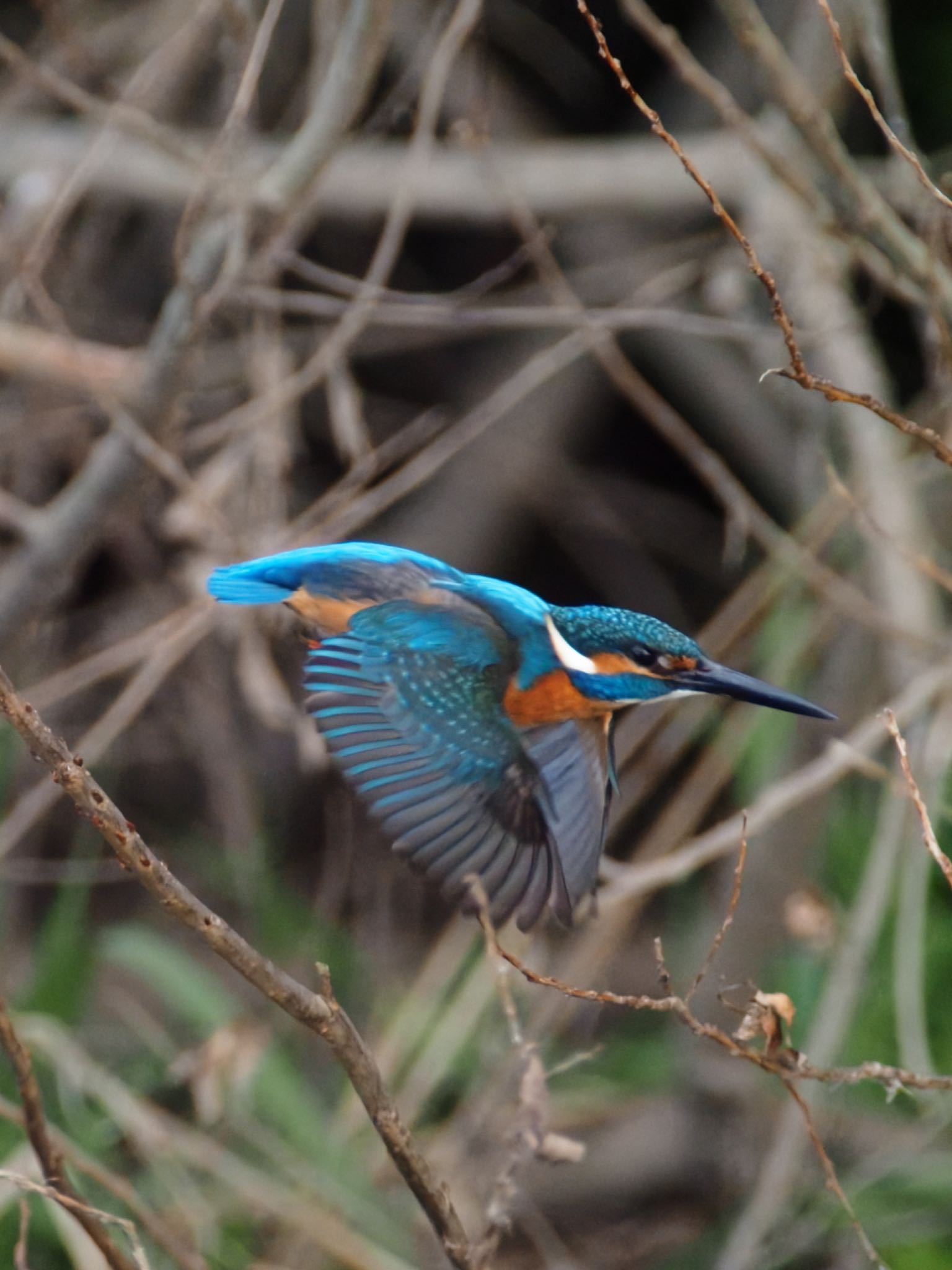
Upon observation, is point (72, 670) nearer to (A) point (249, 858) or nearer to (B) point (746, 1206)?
(A) point (249, 858)

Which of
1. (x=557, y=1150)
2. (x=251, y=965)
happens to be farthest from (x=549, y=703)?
(x=251, y=965)

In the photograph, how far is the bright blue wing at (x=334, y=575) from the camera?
160 cm

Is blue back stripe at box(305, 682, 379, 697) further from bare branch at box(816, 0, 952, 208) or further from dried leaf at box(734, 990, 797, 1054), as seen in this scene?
bare branch at box(816, 0, 952, 208)

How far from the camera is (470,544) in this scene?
12.5 feet

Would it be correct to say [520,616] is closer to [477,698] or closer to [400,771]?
[477,698]

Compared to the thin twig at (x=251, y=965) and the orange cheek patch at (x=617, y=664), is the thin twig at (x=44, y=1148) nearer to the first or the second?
the thin twig at (x=251, y=965)

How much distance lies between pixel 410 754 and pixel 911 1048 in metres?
0.86

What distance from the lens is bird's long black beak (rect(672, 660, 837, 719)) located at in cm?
151

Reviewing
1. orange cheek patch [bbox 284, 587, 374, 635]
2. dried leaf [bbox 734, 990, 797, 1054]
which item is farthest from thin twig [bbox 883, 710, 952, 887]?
orange cheek patch [bbox 284, 587, 374, 635]

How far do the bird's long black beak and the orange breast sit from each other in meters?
0.10

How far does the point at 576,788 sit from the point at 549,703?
0.10m

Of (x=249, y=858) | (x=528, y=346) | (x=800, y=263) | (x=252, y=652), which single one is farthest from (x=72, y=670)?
(x=528, y=346)

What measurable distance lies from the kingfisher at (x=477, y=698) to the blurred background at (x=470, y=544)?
0.26 m

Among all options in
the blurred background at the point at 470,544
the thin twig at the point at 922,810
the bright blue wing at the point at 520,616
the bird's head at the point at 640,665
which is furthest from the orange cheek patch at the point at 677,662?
the thin twig at the point at 922,810
